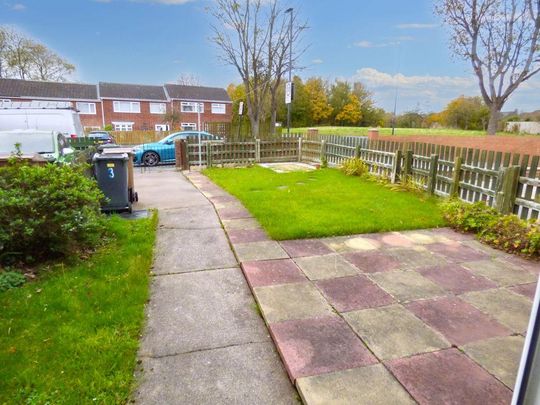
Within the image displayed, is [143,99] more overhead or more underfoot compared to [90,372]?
more overhead

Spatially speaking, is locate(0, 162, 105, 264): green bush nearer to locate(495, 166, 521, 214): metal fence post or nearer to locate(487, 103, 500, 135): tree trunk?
locate(495, 166, 521, 214): metal fence post

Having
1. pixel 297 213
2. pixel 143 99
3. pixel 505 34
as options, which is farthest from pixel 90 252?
pixel 143 99

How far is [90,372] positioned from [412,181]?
7.49 m

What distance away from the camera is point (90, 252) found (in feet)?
14.5

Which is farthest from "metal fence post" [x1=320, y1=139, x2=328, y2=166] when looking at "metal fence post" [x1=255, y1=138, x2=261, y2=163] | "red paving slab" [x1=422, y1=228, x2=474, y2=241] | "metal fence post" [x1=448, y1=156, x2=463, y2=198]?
"red paving slab" [x1=422, y1=228, x2=474, y2=241]

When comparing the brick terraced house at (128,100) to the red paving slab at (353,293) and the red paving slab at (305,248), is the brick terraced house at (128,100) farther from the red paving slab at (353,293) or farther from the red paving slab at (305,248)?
the red paving slab at (353,293)

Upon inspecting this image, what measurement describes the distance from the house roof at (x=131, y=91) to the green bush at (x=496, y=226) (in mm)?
40876

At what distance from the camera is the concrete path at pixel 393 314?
227 cm

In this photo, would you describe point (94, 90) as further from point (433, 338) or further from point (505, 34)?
point (433, 338)

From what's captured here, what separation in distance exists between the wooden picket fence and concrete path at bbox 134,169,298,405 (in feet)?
14.8

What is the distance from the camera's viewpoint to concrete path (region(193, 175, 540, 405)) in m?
2.27

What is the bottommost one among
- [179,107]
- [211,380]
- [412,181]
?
[211,380]

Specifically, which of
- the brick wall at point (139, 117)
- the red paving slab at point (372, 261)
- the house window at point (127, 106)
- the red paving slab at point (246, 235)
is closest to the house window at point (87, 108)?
the brick wall at point (139, 117)

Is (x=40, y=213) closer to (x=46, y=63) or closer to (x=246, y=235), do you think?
(x=246, y=235)
